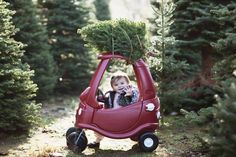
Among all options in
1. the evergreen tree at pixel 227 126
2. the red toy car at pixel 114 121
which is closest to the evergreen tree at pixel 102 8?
the red toy car at pixel 114 121

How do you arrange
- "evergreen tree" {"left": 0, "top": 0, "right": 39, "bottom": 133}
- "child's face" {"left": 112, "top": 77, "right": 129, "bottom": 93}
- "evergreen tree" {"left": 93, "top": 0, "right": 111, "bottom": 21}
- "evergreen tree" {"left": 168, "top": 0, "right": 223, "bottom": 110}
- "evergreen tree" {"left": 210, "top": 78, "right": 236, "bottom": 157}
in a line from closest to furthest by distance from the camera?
"evergreen tree" {"left": 210, "top": 78, "right": 236, "bottom": 157} → "child's face" {"left": 112, "top": 77, "right": 129, "bottom": 93} → "evergreen tree" {"left": 0, "top": 0, "right": 39, "bottom": 133} → "evergreen tree" {"left": 168, "top": 0, "right": 223, "bottom": 110} → "evergreen tree" {"left": 93, "top": 0, "right": 111, "bottom": 21}

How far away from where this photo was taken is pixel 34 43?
40.5 feet

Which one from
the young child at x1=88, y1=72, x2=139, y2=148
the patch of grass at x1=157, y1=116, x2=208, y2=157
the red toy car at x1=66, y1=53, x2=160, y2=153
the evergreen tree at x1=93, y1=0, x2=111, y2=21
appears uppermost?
the evergreen tree at x1=93, y1=0, x2=111, y2=21

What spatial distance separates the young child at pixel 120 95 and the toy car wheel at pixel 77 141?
1.22ft

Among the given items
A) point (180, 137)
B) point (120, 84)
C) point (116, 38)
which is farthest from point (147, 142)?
point (116, 38)

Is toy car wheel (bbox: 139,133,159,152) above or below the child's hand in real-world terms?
below

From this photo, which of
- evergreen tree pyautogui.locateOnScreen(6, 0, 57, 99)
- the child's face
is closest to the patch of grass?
the child's face

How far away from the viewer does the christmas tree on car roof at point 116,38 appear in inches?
297

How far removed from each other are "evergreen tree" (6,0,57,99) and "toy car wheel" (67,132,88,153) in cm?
518

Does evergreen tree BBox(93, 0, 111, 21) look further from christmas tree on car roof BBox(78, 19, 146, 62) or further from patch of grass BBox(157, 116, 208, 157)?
christmas tree on car roof BBox(78, 19, 146, 62)

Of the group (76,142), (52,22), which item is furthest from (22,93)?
(52,22)

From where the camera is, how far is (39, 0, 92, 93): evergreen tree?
14.6 metres

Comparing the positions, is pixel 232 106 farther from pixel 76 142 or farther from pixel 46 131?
pixel 46 131

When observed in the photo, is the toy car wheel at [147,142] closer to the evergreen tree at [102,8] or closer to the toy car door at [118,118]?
the toy car door at [118,118]
